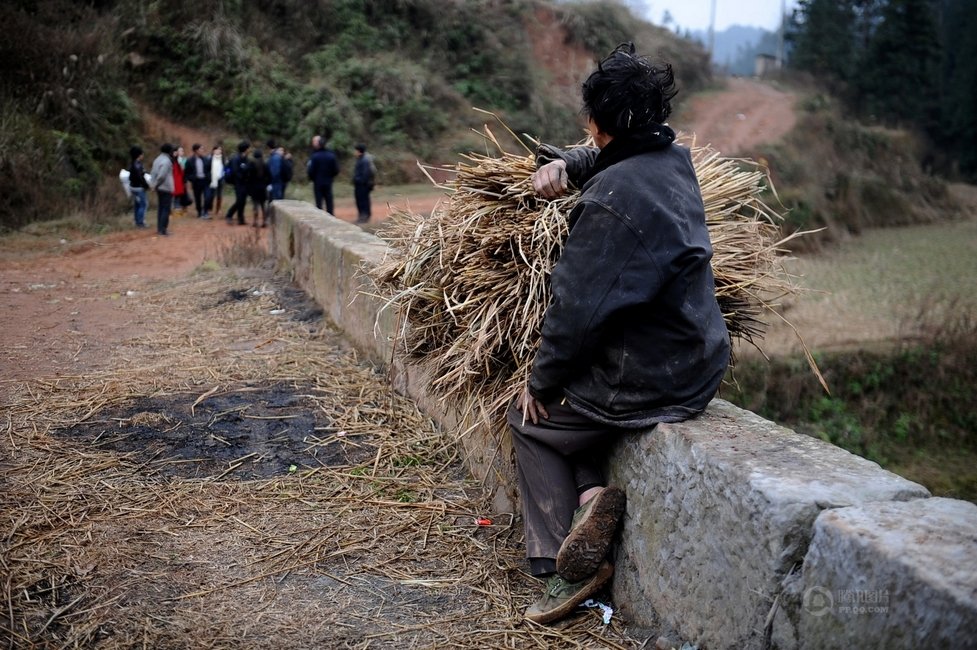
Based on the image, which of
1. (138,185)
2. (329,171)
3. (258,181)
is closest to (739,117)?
(329,171)

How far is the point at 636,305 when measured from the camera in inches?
96.8

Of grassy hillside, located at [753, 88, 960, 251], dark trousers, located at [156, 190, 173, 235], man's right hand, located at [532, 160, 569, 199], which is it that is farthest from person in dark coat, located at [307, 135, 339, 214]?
man's right hand, located at [532, 160, 569, 199]

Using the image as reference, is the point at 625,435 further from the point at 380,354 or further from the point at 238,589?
the point at 380,354

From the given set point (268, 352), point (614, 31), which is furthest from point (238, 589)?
point (614, 31)

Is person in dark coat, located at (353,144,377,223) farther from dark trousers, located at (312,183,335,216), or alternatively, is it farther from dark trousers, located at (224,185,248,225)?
dark trousers, located at (224,185,248,225)

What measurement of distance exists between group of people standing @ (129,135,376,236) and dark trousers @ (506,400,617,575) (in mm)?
12462

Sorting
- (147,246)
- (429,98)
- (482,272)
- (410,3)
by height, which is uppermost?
(410,3)

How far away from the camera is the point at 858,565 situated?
1.83 meters

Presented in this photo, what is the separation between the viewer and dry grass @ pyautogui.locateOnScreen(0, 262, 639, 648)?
2.63 meters

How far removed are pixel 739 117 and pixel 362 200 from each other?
23.2 meters

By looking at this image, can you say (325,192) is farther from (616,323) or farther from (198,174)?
(616,323)

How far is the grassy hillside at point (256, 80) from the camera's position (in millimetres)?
17297

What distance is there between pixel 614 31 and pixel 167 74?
18946 millimetres

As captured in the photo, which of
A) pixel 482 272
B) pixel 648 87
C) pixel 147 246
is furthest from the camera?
pixel 147 246
